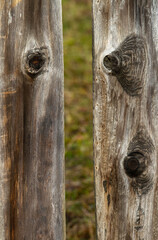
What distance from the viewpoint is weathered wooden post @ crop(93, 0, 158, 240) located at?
1.30m

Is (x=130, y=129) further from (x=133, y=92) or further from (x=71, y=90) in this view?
(x=71, y=90)

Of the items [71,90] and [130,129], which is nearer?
[130,129]

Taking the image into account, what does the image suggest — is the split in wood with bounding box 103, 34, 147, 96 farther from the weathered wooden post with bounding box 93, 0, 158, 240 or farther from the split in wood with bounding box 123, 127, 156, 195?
the split in wood with bounding box 123, 127, 156, 195

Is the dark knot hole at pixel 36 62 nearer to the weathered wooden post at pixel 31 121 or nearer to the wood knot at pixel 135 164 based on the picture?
the weathered wooden post at pixel 31 121

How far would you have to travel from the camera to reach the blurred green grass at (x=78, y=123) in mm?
2817

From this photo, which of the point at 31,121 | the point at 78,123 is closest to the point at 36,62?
the point at 31,121

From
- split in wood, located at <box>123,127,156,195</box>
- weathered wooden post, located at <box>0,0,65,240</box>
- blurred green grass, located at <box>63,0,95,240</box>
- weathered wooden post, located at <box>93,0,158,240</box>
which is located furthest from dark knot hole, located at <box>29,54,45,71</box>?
blurred green grass, located at <box>63,0,95,240</box>

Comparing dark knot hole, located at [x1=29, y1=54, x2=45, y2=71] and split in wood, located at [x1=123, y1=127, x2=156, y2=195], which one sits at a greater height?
dark knot hole, located at [x1=29, y1=54, x2=45, y2=71]

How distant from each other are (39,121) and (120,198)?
17.1 inches

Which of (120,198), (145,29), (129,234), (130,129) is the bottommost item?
(129,234)

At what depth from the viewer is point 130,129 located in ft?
4.44

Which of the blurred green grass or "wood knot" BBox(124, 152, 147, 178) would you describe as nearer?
"wood knot" BBox(124, 152, 147, 178)

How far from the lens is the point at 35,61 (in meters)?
1.32

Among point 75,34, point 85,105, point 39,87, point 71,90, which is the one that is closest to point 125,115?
point 39,87
